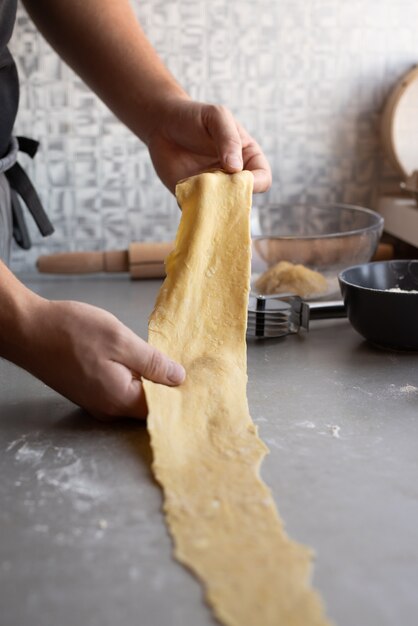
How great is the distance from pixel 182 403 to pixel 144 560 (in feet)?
0.81

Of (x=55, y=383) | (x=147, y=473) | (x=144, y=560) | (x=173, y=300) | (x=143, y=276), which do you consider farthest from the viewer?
(x=143, y=276)

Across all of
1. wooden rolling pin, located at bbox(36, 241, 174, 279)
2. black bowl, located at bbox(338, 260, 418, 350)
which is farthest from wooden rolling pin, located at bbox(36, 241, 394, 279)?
black bowl, located at bbox(338, 260, 418, 350)

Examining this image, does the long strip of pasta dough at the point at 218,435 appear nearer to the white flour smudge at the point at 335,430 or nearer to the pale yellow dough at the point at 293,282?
the white flour smudge at the point at 335,430

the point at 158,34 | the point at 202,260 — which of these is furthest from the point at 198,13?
the point at 202,260

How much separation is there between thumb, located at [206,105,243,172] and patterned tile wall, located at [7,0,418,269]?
60 cm

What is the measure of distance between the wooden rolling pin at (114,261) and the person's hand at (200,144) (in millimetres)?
280

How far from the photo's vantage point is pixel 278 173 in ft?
5.55

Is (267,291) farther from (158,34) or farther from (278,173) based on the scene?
(158,34)

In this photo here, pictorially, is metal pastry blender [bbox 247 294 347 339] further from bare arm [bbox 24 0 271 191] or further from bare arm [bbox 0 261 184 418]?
bare arm [bbox 0 261 184 418]

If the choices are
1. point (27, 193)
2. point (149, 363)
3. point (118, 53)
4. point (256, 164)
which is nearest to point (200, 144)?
point (256, 164)

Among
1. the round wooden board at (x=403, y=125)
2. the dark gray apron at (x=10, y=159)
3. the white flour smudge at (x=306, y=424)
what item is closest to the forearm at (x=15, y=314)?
the white flour smudge at (x=306, y=424)

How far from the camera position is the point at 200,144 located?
1.13 meters

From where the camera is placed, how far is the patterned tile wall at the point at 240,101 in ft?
5.24

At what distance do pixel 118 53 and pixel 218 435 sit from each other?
27.6 inches
